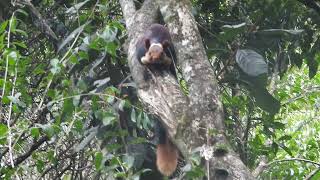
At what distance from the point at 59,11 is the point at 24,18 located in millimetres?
409

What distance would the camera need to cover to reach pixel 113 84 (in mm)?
3203

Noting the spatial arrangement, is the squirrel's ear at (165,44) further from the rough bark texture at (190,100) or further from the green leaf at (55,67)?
the green leaf at (55,67)

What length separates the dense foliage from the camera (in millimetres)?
2641

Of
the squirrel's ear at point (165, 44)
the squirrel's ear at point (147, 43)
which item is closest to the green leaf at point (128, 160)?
the squirrel's ear at point (147, 43)

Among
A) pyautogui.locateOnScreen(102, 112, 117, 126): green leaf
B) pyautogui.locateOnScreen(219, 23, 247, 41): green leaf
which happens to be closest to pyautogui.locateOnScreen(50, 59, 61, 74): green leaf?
pyautogui.locateOnScreen(102, 112, 117, 126): green leaf

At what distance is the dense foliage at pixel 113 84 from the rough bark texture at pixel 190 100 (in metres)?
0.10

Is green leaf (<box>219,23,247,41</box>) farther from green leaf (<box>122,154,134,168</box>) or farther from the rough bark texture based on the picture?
green leaf (<box>122,154,134,168</box>)

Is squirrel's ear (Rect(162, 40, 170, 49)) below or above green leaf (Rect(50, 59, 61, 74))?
below

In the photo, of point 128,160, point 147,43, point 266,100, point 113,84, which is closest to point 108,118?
point 128,160

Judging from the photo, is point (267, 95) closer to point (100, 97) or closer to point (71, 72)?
point (100, 97)

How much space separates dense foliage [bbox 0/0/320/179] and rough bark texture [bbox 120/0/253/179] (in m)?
0.10

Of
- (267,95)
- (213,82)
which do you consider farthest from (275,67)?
(213,82)

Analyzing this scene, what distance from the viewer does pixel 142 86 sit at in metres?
2.55

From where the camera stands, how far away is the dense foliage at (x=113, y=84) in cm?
264
